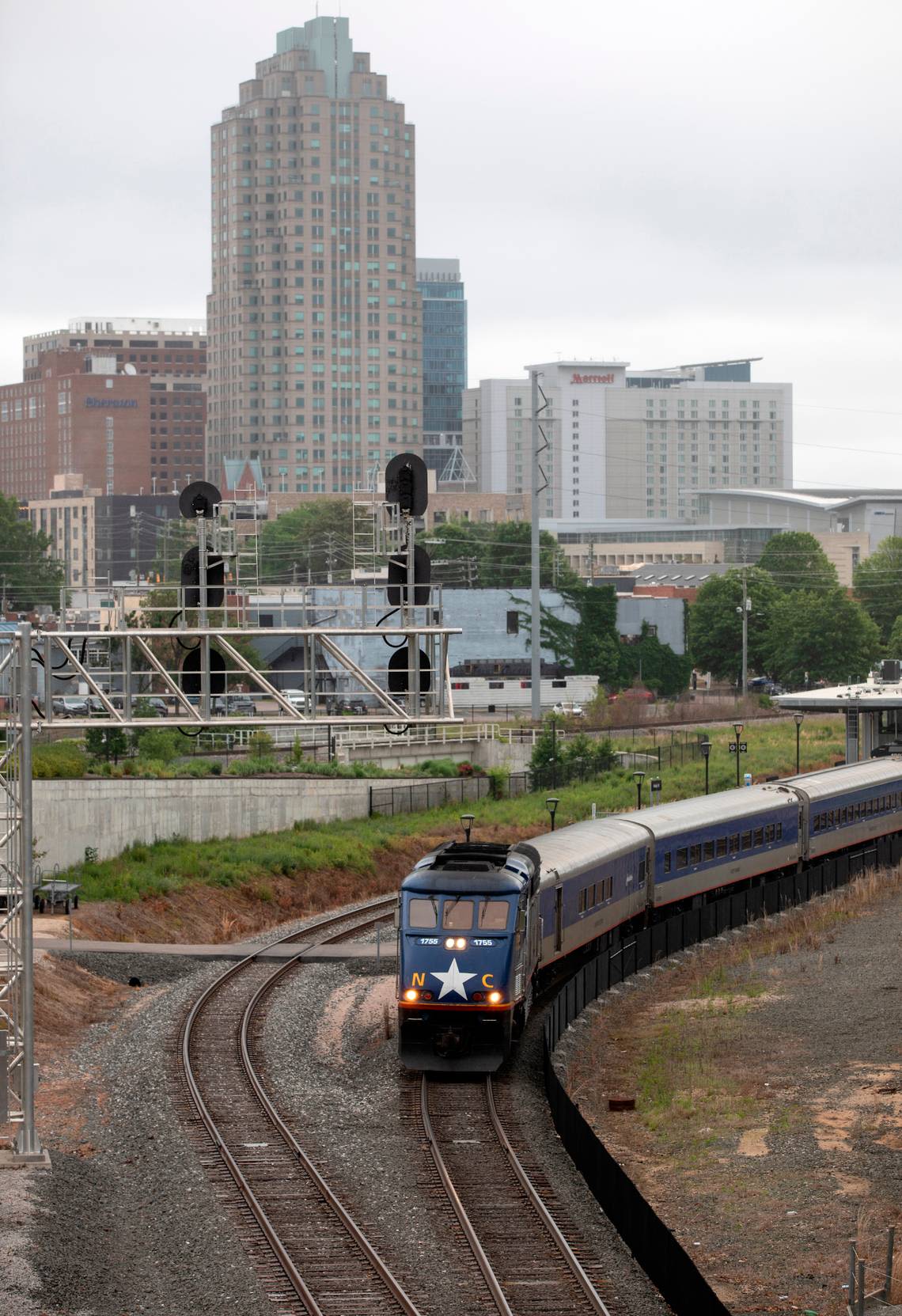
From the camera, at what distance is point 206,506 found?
25.8 m

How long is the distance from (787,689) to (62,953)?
8221 cm

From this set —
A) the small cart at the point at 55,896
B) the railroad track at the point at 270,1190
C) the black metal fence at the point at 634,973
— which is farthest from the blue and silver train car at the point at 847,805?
the railroad track at the point at 270,1190

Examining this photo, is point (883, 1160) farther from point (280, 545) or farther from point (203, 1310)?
point (280, 545)

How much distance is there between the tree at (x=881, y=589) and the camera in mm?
139750

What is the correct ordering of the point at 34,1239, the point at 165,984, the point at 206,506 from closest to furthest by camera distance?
the point at 34,1239 < the point at 206,506 < the point at 165,984

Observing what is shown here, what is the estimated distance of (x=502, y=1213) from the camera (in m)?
20.4

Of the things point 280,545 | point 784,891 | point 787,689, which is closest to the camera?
point 784,891

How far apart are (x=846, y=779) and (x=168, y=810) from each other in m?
22.0

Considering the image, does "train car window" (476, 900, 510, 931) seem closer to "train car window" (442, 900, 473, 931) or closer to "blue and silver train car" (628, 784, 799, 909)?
"train car window" (442, 900, 473, 931)

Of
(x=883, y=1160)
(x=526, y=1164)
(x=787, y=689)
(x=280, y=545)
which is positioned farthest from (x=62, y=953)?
(x=280, y=545)

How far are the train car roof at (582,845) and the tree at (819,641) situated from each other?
7285cm

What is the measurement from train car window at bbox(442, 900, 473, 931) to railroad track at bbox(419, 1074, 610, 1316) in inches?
91.6

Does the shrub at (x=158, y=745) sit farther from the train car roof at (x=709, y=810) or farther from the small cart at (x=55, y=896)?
the train car roof at (x=709, y=810)

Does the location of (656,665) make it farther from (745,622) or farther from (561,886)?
(561,886)
